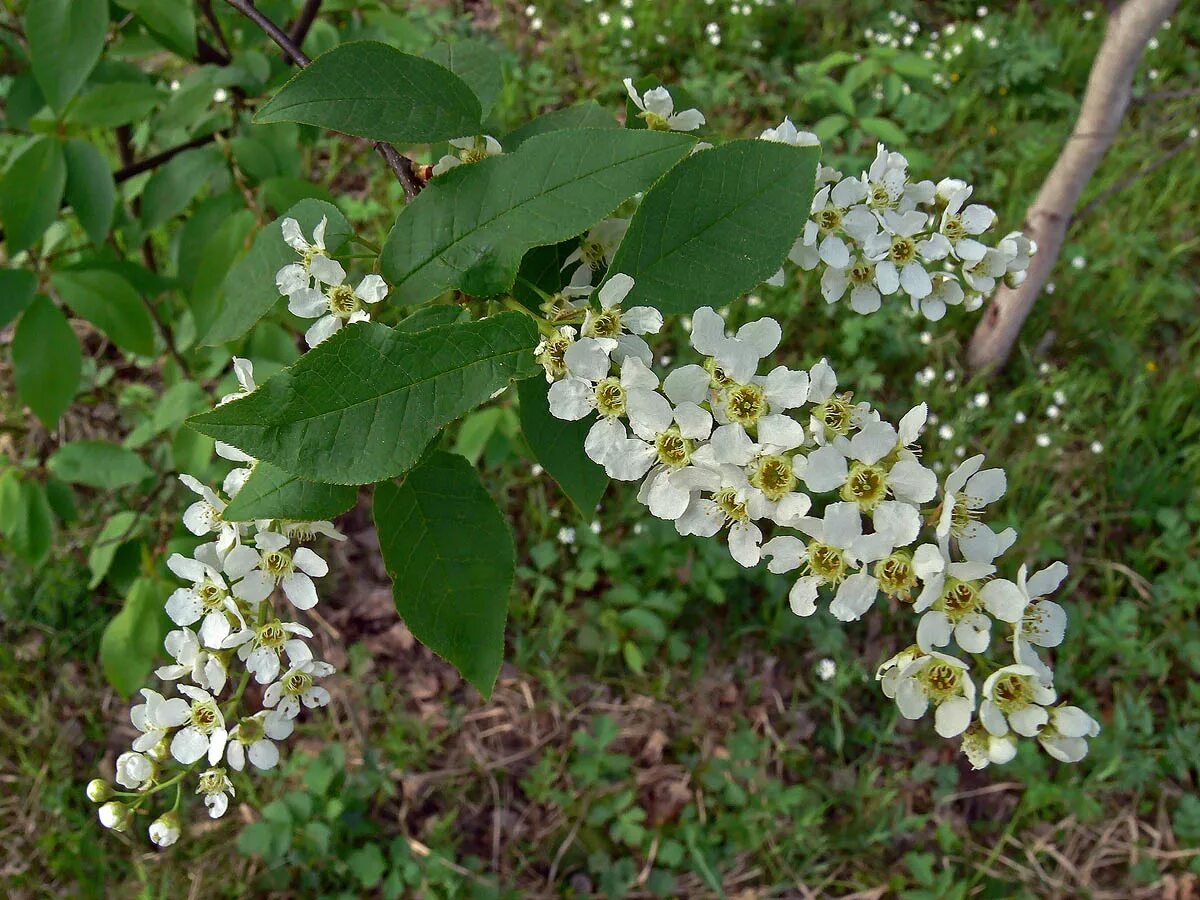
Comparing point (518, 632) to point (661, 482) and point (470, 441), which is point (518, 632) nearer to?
point (470, 441)

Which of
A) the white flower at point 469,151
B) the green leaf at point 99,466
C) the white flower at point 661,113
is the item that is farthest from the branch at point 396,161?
the green leaf at point 99,466

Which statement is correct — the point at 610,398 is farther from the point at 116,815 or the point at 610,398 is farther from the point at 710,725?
the point at 710,725

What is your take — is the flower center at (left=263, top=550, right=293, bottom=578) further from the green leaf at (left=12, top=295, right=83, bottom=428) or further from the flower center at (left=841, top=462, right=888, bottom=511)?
the green leaf at (left=12, top=295, right=83, bottom=428)

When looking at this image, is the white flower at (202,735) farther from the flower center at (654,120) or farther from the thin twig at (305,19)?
the thin twig at (305,19)

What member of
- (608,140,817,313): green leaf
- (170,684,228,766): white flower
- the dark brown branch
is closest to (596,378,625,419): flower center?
(608,140,817,313): green leaf

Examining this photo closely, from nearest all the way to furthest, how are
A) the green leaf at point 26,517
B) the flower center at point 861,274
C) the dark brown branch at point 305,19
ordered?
the flower center at point 861,274 → the dark brown branch at point 305,19 → the green leaf at point 26,517
